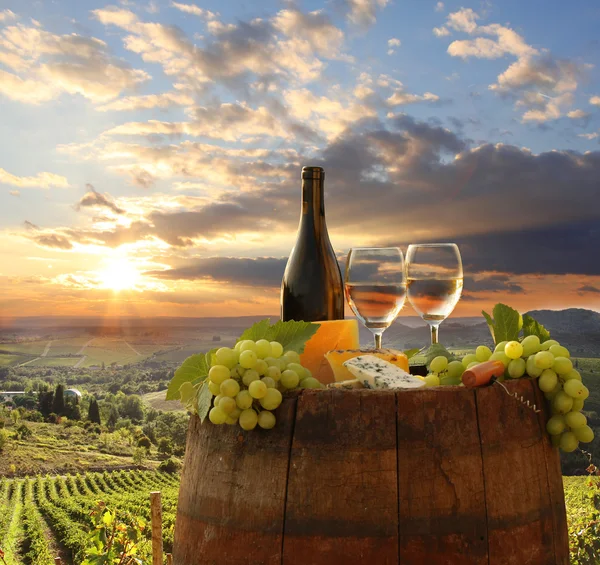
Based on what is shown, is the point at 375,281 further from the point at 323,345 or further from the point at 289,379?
the point at 289,379

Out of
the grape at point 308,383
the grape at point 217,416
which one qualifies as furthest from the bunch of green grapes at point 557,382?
the grape at point 217,416

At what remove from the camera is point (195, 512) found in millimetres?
1287

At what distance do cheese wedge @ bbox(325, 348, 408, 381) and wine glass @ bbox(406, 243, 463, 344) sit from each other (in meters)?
0.45

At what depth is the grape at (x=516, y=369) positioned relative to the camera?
139cm

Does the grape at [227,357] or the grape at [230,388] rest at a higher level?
the grape at [227,357]

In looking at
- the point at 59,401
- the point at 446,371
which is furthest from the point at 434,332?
the point at 59,401

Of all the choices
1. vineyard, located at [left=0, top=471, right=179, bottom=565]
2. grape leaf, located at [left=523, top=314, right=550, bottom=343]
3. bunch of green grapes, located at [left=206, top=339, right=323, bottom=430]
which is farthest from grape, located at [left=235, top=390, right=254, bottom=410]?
vineyard, located at [left=0, top=471, right=179, bottom=565]

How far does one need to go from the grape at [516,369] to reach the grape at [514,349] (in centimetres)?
1

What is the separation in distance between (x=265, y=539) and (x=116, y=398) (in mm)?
39975

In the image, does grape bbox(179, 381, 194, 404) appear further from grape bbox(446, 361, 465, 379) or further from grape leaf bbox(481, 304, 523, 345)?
grape leaf bbox(481, 304, 523, 345)

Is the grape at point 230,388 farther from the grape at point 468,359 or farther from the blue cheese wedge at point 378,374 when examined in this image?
the grape at point 468,359

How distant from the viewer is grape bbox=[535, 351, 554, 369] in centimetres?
136

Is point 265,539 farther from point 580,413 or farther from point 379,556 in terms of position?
point 580,413

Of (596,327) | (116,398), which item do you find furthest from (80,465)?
(596,327)
